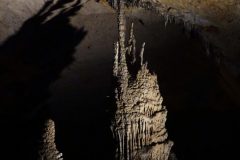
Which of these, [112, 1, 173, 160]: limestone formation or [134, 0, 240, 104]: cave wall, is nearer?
[112, 1, 173, 160]: limestone formation

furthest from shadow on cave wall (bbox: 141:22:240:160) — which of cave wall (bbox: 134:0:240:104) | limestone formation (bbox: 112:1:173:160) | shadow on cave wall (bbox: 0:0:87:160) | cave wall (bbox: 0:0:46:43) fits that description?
limestone formation (bbox: 112:1:173:160)

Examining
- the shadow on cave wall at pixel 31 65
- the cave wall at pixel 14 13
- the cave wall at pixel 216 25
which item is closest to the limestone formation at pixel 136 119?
the cave wall at pixel 216 25

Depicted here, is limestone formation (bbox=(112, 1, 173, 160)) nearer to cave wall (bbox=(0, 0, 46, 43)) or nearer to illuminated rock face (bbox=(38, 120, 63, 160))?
illuminated rock face (bbox=(38, 120, 63, 160))

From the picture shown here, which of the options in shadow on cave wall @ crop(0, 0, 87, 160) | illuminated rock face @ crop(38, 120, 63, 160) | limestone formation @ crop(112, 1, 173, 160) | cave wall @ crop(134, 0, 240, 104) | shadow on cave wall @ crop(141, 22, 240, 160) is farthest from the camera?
shadow on cave wall @ crop(141, 22, 240, 160)

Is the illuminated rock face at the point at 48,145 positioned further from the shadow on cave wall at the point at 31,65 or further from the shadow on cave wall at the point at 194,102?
the shadow on cave wall at the point at 194,102

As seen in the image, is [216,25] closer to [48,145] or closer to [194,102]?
[194,102]

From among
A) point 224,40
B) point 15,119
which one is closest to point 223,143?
point 224,40

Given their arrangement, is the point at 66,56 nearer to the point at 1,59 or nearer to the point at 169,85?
the point at 1,59

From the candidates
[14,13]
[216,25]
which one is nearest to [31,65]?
[14,13]

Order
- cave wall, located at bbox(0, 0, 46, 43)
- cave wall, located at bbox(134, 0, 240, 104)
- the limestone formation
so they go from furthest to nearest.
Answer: cave wall, located at bbox(0, 0, 46, 43) → cave wall, located at bbox(134, 0, 240, 104) → the limestone formation
